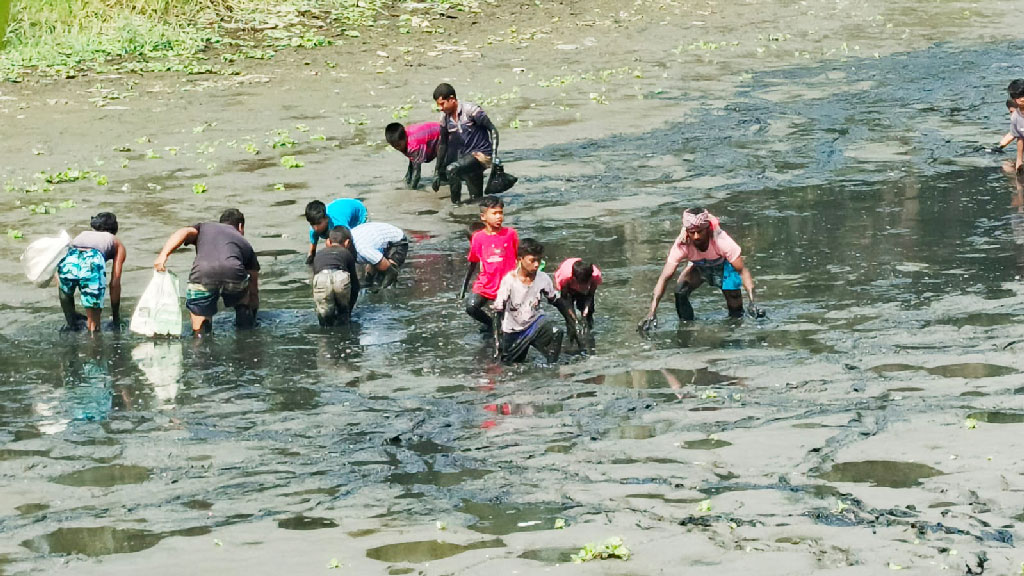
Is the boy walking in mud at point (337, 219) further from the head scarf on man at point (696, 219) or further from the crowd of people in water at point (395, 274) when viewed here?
the head scarf on man at point (696, 219)

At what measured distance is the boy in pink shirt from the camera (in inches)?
475

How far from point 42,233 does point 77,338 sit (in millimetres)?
3630

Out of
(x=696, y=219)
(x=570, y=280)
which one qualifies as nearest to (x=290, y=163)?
(x=570, y=280)

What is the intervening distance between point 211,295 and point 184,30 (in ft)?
45.3

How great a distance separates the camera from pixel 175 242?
1267 centimetres

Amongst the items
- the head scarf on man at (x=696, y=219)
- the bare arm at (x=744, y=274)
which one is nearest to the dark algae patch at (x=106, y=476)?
the head scarf on man at (x=696, y=219)

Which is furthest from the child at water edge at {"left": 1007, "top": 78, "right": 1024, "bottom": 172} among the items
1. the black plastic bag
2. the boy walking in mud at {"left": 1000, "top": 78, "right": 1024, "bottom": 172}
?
the black plastic bag

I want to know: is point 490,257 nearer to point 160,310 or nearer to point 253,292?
point 253,292

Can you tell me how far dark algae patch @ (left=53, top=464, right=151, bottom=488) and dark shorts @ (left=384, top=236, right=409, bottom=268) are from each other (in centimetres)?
535

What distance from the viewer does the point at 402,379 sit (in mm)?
11250

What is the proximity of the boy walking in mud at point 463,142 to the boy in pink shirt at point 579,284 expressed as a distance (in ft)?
15.8

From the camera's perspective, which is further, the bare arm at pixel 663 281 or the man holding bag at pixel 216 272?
the man holding bag at pixel 216 272

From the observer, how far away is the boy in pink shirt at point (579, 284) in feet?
39.5

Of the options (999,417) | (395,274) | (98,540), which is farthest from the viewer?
(395,274)
